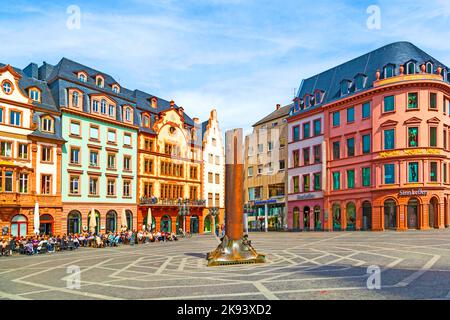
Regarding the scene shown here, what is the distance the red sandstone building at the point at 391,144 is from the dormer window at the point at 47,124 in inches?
1214

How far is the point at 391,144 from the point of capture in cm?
4603

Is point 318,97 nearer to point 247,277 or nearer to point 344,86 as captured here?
point 344,86

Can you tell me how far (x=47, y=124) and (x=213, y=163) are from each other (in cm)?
2660

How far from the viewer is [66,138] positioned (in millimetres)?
44500

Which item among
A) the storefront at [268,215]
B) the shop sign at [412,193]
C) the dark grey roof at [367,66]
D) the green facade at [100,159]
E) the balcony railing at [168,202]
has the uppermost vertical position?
the dark grey roof at [367,66]

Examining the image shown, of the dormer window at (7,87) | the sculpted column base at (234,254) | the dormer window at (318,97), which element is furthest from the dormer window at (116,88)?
the sculpted column base at (234,254)

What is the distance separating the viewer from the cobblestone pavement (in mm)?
13133

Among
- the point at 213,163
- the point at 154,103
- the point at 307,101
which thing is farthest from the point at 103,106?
the point at 307,101

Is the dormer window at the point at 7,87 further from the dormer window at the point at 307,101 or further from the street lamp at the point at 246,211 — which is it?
the dormer window at the point at 307,101

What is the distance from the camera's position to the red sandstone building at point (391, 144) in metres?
44.6

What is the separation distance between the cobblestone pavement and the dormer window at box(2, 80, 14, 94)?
20.8 metres

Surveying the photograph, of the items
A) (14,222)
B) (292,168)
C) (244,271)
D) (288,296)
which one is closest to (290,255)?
(244,271)
